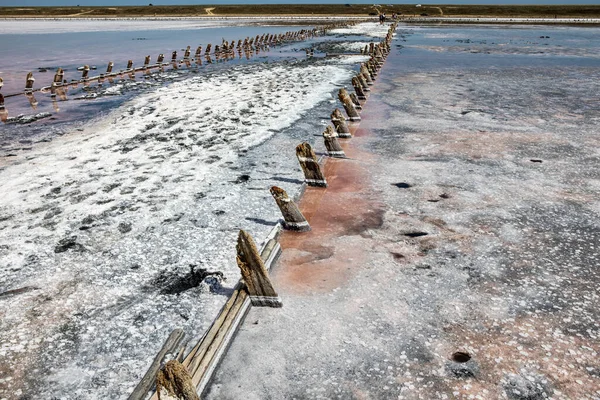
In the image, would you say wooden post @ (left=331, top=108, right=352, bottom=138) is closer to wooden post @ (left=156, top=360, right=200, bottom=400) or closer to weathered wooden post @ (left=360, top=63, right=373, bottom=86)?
weathered wooden post @ (left=360, top=63, right=373, bottom=86)

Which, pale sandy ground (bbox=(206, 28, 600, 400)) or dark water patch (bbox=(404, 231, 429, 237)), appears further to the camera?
dark water patch (bbox=(404, 231, 429, 237))

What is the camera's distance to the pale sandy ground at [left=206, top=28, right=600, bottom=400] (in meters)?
4.12

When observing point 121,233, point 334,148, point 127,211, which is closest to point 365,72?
point 334,148

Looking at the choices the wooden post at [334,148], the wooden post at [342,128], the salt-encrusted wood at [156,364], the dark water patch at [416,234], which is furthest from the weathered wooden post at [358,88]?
the salt-encrusted wood at [156,364]

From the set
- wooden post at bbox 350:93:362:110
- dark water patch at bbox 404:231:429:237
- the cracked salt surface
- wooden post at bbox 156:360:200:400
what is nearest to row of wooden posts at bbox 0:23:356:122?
the cracked salt surface

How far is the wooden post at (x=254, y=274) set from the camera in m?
4.96

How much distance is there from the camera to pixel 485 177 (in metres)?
8.88

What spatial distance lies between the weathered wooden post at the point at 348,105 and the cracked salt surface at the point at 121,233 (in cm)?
110

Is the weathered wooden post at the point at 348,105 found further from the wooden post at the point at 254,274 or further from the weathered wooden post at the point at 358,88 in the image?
the wooden post at the point at 254,274

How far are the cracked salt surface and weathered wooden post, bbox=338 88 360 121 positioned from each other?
3.59 feet

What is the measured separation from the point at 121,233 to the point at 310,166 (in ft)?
11.6

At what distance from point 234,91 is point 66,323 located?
597 inches

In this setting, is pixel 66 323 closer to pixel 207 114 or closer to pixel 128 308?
pixel 128 308

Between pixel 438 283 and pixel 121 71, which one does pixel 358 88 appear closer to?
pixel 438 283
